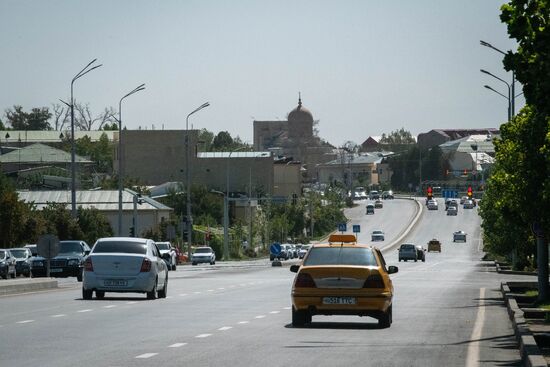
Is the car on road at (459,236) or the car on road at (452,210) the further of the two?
the car on road at (452,210)

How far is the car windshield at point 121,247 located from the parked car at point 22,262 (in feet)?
80.5

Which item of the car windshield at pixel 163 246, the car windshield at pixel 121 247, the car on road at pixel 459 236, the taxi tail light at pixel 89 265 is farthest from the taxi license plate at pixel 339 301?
the car on road at pixel 459 236

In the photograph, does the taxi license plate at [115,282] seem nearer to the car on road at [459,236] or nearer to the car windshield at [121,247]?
the car windshield at [121,247]

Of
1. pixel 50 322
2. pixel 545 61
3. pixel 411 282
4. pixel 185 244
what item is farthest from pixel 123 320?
pixel 185 244

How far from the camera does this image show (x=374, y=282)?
2534cm

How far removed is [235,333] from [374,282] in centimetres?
307

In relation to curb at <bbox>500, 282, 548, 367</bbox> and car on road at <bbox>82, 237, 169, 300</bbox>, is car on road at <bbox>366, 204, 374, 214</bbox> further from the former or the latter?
curb at <bbox>500, 282, 548, 367</bbox>

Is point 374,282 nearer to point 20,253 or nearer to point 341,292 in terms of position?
point 341,292

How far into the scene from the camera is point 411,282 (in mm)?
54906

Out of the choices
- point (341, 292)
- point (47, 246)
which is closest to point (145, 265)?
point (341, 292)

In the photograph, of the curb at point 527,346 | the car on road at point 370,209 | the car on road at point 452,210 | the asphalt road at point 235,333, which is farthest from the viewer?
the car on road at point 370,209

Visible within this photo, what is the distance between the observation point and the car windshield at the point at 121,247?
3628 centimetres

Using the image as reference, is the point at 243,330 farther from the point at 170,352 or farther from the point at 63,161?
the point at 63,161

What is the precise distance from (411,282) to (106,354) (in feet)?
121
